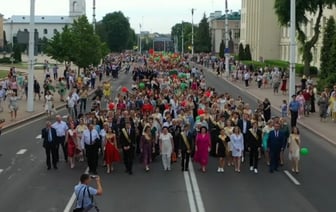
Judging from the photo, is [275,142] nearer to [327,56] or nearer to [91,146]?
[91,146]

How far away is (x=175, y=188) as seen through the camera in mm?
15539

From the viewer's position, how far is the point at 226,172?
17.7 metres

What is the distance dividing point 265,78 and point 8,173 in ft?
127

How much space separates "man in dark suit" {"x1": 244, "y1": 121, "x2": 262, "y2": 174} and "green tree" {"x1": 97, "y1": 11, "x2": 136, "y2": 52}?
145 metres

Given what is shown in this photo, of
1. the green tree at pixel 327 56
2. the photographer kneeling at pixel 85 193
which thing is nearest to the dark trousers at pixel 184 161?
the photographer kneeling at pixel 85 193

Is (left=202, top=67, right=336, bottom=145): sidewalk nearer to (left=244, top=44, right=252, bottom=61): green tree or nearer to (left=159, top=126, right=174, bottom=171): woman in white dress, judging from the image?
(left=159, top=126, right=174, bottom=171): woman in white dress

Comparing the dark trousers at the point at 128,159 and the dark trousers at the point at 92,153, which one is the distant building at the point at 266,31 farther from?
the dark trousers at the point at 92,153

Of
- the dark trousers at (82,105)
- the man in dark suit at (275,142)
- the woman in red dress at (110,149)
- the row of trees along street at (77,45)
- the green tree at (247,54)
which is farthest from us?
the green tree at (247,54)

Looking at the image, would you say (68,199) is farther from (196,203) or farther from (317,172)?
(317,172)

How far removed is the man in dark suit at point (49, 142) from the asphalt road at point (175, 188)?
0.37 meters

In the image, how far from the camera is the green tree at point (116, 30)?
163750mm

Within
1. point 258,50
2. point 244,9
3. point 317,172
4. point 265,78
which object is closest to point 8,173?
point 317,172

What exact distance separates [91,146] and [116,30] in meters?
149

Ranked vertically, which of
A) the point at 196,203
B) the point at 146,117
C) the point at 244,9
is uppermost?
the point at 244,9
